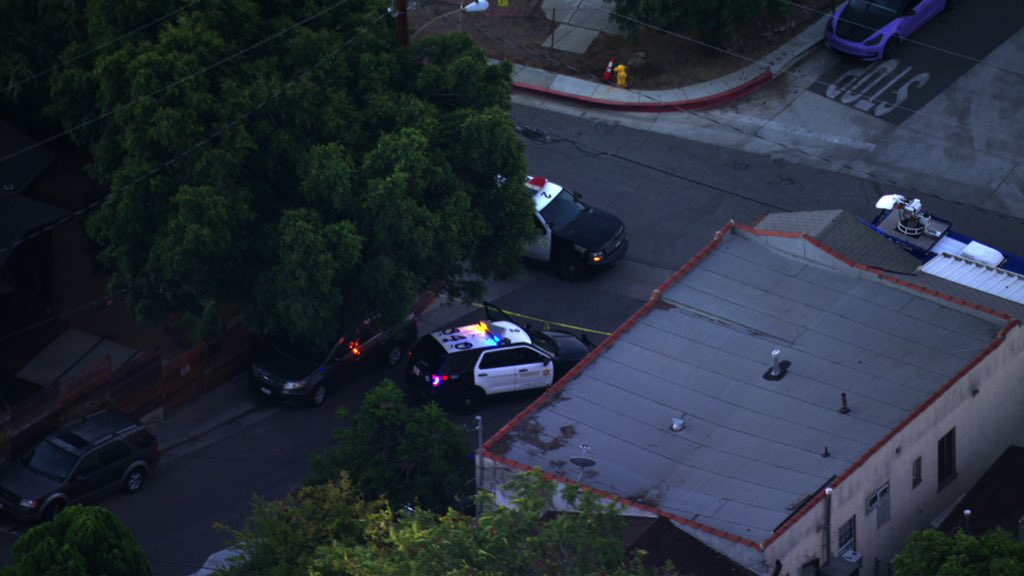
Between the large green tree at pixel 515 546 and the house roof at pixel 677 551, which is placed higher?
the large green tree at pixel 515 546

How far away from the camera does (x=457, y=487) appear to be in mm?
31359

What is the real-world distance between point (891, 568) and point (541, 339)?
38.7 ft

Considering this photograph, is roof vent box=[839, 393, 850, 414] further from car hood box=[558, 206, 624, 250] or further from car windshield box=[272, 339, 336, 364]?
car windshield box=[272, 339, 336, 364]

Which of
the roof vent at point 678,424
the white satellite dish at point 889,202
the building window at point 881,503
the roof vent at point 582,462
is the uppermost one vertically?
the roof vent at point 582,462

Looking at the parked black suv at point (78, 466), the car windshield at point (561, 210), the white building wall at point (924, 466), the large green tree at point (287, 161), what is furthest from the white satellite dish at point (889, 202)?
the parked black suv at point (78, 466)

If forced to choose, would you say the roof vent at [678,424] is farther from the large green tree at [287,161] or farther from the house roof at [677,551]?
the large green tree at [287,161]

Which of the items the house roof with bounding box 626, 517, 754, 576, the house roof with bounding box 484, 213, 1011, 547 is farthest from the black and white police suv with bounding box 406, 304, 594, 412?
the house roof with bounding box 626, 517, 754, 576

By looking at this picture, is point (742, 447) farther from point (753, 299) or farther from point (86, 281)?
Answer: point (86, 281)

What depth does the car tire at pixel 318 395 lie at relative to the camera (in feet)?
126

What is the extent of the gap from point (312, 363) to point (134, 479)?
489 centimetres

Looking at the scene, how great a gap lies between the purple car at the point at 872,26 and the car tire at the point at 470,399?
61.0 ft

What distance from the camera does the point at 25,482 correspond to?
113ft

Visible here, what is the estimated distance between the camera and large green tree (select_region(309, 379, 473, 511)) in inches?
1224

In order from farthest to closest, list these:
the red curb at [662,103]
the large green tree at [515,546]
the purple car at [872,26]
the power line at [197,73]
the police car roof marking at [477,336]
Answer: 1. the purple car at [872,26]
2. the red curb at [662,103]
3. the police car roof marking at [477,336]
4. the power line at [197,73]
5. the large green tree at [515,546]
